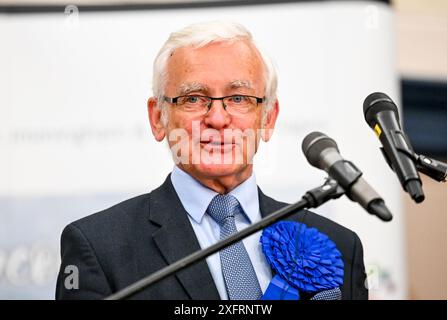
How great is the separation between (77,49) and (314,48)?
2.41 ft

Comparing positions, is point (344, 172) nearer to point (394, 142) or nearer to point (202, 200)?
point (394, 142)

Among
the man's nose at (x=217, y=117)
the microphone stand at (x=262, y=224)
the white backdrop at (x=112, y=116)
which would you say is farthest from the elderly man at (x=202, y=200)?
the white backdrop at (x=112, y=116)

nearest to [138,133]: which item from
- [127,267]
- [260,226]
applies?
[127,267]

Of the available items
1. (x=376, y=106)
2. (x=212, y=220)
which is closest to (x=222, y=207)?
(x=212, y=220)

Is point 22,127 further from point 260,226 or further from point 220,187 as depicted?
point 260,226

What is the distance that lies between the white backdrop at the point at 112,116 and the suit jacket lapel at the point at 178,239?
46 cm

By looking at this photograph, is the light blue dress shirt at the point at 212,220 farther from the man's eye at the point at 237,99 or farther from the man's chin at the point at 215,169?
the man's eye at the point at 237,99

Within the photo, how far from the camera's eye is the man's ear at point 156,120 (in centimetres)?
188

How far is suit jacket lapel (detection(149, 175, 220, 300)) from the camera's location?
5.40ft

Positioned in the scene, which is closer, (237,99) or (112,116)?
(237,99)

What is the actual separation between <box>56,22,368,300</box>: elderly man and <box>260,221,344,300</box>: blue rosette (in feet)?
0.10

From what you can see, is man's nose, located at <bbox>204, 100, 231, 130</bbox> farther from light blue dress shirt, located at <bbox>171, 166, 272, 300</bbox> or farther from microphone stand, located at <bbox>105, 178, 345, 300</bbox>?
microphone stand, located at <bbox>105, 178, 345, 300</bbox>

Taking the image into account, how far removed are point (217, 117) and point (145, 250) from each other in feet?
→ 1.02

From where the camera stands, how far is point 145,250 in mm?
1695
